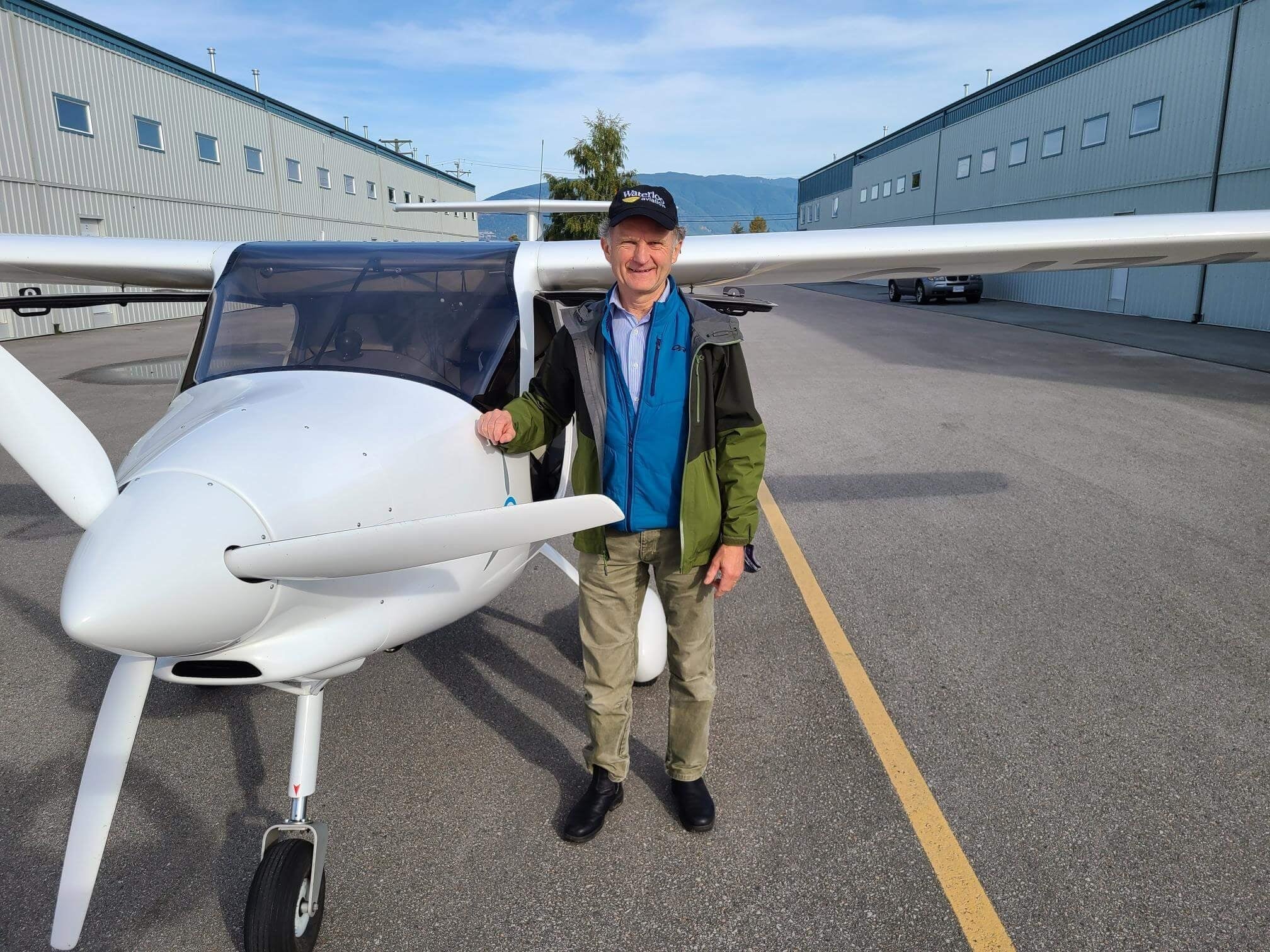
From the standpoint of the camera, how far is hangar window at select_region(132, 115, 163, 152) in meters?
21.0

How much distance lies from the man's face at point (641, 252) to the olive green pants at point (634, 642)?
2.44ft

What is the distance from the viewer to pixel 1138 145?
20672 mm

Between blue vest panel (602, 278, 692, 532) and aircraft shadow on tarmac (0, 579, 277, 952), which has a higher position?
blue vest panel (602, 278, 692, 532)

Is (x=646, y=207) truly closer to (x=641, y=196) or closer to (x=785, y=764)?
(x=641, y=196)

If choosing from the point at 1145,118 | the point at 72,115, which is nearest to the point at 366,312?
the point at 72,115

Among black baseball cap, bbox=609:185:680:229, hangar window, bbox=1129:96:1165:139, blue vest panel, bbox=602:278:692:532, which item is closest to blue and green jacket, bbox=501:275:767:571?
blue vest panel, bbox=602:278:692:532

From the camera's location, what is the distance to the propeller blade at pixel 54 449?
184 centimetres

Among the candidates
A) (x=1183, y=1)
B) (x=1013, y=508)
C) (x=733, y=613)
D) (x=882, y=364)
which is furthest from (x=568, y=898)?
(x=1183, y=1)

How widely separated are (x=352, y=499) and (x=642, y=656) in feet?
5.39

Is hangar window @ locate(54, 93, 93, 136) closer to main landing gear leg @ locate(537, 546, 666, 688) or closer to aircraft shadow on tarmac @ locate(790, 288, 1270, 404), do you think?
aircraft shadow on tarmac @ locate(790, 288, 1270, 404)

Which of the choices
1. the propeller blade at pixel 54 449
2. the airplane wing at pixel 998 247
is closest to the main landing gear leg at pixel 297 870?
the propeller blade at pixel 54 449

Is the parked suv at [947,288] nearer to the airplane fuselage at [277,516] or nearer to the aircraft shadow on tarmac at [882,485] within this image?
the aircraft shadow on tarmac at [882,485]

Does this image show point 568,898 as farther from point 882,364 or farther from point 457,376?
point 882,364

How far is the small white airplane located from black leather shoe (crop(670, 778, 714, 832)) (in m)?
0.73
